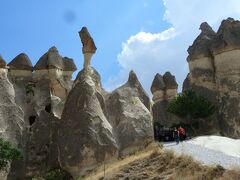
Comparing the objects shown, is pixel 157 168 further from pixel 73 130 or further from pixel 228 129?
pixel 228 129

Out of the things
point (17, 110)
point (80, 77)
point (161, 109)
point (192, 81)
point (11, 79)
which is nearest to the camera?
point (80, 77)

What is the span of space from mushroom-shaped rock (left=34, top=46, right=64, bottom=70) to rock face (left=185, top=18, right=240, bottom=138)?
8165 mm

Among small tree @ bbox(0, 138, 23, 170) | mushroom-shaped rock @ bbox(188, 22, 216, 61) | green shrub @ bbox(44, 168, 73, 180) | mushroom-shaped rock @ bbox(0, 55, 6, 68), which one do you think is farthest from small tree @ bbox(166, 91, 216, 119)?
small tree @ bbox(0, 138, 23, 170)

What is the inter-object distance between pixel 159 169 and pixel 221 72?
44.5 ft

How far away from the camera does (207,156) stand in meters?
17.7

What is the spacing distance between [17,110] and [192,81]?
37.7 feet

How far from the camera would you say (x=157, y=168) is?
17797 millimetres

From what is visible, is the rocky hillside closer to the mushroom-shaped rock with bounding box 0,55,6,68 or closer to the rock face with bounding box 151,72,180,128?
the rock face with bounding box 151,72,180,128

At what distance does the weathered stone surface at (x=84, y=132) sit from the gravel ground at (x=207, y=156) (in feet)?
10.3

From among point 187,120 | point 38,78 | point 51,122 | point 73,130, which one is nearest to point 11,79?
point 38,78

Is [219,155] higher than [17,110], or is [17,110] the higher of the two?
[17,110]

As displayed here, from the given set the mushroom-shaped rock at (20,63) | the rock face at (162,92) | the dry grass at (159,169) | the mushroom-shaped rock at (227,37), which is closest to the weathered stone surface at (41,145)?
the mushroom-shaped rock at (20,63)

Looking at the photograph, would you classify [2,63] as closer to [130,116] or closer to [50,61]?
[50,61]

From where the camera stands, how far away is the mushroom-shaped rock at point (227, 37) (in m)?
29.3
